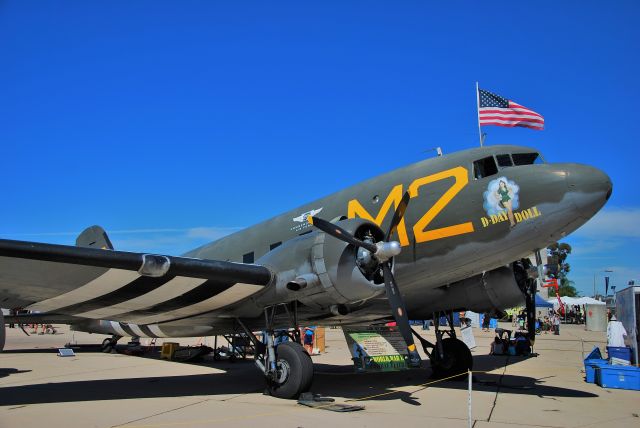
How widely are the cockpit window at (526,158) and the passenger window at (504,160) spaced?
8cm

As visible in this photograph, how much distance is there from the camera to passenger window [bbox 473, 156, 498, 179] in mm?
8750

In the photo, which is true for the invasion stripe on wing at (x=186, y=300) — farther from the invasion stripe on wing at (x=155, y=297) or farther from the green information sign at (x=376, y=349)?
the green information sign at (x=376, y=349)

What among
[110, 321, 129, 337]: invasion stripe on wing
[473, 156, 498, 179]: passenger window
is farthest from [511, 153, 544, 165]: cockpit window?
[110, 321, 129, 337]: invasion stripe on wing

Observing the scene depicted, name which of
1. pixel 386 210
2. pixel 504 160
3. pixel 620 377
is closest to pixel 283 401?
pixel 386 210

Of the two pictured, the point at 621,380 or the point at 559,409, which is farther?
the point at 621,380

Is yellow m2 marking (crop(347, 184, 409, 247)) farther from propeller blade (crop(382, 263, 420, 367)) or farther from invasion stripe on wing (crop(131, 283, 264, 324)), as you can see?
invasion stripe on wing (crop(131, 283, 264, 324))

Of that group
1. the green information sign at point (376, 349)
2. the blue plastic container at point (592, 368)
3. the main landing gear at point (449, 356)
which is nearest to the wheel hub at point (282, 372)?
the green information sign at point (376, 349)

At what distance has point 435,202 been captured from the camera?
29.6 feet

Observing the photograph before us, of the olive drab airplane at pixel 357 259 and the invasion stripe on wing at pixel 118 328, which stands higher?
the olive drab airplane at pixel 357 259

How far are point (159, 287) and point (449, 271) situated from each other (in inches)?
205

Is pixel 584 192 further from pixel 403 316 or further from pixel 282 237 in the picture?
pixel 282 237

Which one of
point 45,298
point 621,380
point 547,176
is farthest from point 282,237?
point 621,380

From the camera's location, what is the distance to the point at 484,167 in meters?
8.85

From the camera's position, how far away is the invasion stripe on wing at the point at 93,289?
834 centimetres
